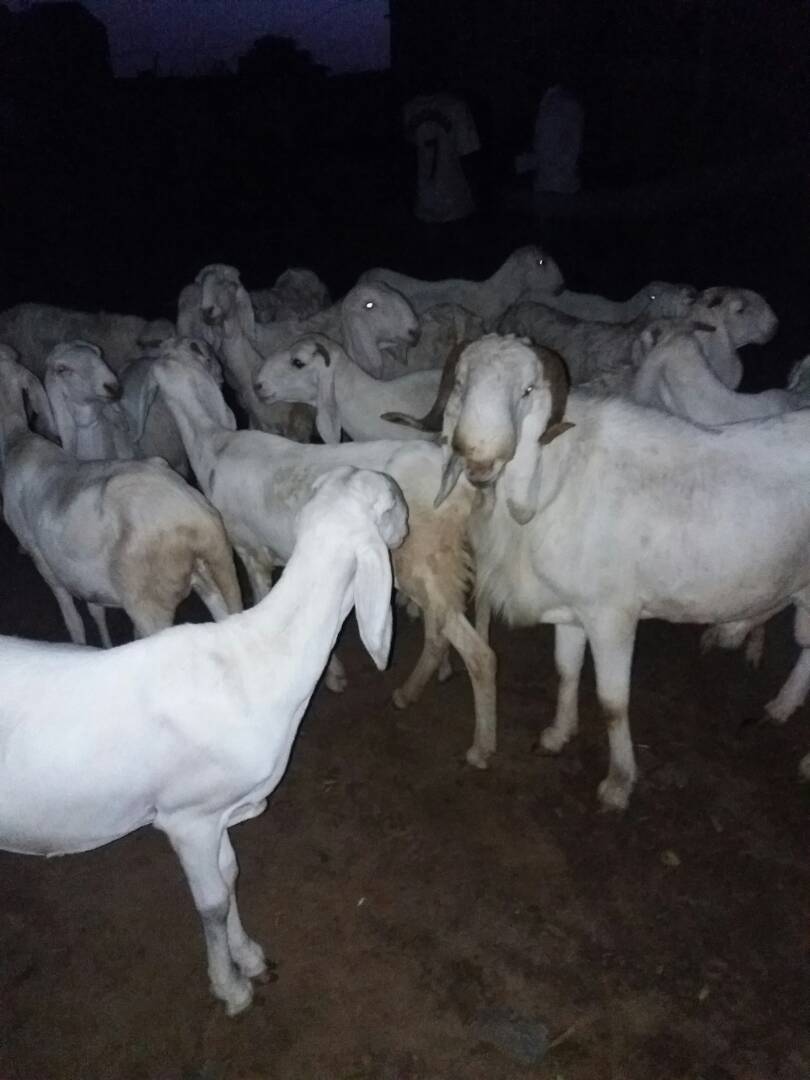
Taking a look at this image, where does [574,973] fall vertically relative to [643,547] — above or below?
below

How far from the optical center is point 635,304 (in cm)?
750

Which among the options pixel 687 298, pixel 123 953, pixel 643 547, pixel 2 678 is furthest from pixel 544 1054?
pixel 687 298

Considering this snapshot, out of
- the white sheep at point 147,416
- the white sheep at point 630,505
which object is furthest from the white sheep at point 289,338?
the white sheep at point 630,505

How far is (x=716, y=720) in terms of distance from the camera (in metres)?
4.73

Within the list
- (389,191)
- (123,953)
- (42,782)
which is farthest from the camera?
(389,191)

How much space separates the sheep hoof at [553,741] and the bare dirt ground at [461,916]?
0.06 meters

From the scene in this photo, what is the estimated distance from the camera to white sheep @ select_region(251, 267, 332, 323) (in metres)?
8.20

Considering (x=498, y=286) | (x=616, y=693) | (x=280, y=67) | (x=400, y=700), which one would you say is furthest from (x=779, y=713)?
(x=280, y=67)

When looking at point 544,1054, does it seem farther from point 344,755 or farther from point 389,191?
point 389,191

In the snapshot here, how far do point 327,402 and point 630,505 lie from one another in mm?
2397

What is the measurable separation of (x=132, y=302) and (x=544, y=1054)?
42.4ft

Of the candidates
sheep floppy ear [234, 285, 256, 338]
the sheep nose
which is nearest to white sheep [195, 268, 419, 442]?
sheep floppy ear [234, 285, 256, 338]

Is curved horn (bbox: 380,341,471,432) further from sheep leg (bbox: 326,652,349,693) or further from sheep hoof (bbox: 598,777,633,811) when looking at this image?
sheep hoof (bbox: 598,777,633,811)

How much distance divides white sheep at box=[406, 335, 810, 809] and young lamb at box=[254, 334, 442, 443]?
1.52m
